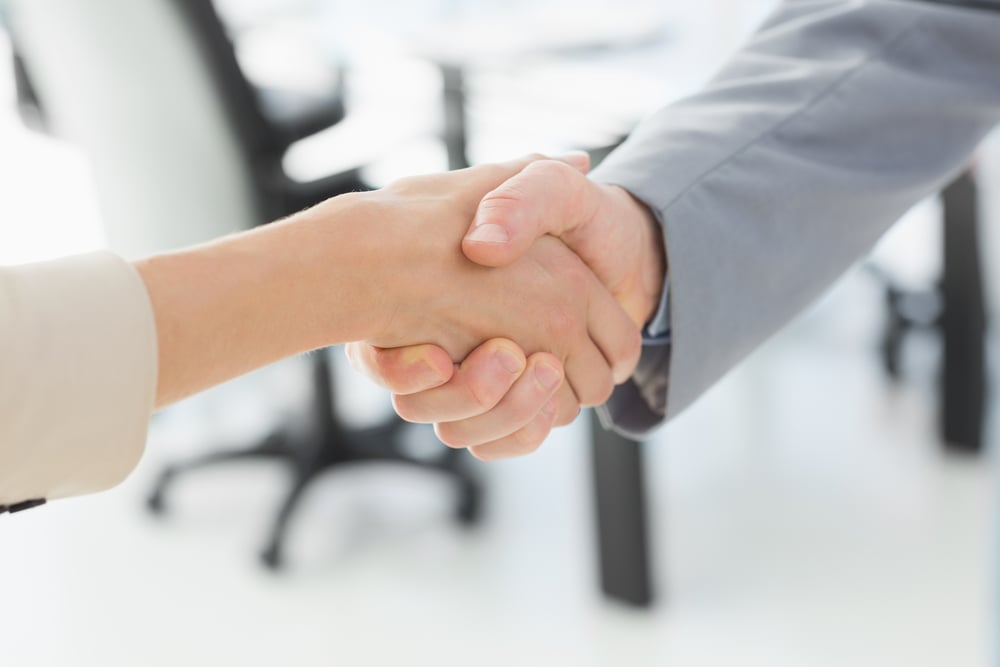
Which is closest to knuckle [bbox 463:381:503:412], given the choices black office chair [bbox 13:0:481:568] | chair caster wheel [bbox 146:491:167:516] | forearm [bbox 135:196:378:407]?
forearm [bbox 135:196:378:407]

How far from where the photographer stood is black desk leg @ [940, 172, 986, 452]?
2039 mm

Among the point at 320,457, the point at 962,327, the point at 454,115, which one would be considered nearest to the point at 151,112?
the point at 454,115

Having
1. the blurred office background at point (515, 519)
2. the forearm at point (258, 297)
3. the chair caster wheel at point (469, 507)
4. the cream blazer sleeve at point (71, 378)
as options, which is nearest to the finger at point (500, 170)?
the forearm at point (258, 297)

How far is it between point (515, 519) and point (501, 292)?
1.14 metres

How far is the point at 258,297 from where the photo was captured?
77 centimetres

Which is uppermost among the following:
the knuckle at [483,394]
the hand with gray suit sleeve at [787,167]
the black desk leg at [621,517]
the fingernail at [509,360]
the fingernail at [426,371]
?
the hand with gray suit sleeve at [787,167]

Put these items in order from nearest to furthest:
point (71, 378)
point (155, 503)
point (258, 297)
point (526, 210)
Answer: point (71, 378) → point (258, 297) → point (526, 210) → point (155, 503)

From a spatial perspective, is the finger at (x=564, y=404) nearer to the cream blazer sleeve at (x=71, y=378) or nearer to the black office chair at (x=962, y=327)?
the cream blazer sleeve at (x=71, y=378)

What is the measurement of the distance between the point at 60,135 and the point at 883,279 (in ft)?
6.37

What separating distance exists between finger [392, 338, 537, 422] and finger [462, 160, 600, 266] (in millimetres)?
91

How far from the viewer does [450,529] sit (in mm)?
1960

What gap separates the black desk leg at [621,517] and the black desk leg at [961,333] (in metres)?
0.82

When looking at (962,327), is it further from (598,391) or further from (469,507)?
(598,391)

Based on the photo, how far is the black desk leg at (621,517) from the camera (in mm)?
1663
